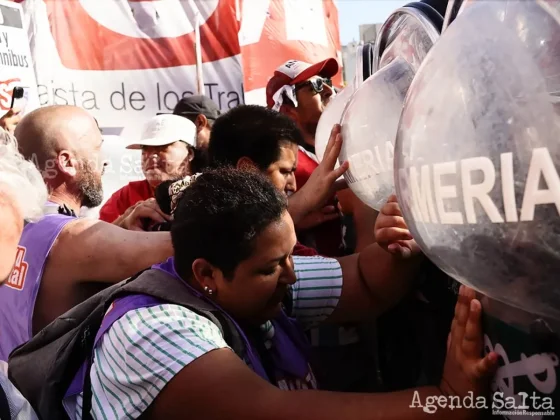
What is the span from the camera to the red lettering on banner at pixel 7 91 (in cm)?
352

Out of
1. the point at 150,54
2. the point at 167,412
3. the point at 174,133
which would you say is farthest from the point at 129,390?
the point at 150,54

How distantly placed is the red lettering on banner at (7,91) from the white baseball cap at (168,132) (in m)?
1.12

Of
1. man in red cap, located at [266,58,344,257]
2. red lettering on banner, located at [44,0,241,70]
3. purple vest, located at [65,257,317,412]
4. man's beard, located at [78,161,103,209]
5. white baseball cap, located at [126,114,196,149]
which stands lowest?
purple vest, located at [65,257,317,412]

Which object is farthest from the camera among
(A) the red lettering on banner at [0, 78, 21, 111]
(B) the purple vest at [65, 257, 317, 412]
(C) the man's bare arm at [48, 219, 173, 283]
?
(A) the red lettering on banner at [0, 78, 21, 111]

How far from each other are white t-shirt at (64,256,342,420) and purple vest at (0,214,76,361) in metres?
0.49

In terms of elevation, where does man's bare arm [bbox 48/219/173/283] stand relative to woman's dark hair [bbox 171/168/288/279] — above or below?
below

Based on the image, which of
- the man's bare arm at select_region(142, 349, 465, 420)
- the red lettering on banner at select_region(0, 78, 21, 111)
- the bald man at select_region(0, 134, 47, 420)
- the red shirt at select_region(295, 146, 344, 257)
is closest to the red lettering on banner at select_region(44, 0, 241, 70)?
the red lettering on banner at select_region(0, 78, 21, 111)

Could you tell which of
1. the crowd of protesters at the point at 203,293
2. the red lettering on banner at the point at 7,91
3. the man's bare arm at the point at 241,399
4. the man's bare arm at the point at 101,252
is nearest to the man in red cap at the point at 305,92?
the crowd of protesters at the point at 203,293

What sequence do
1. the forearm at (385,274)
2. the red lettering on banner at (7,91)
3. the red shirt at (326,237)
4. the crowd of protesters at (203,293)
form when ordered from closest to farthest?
the crowd of protesters at (203,293)
the forearm at (385,274)
the red shirt at (326,237)
the red lettering on banner at (7,91)

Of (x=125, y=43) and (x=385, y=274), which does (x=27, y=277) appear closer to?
(x=385, y=274)

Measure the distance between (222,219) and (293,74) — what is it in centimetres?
153

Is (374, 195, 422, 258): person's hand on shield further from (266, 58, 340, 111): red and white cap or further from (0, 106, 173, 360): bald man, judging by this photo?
(266, 58, 340, 111): red and white cap

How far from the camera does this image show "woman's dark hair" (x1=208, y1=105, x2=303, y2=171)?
1.79 m

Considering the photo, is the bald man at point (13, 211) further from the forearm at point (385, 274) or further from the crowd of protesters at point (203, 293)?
the forearm at point (385, 274)
